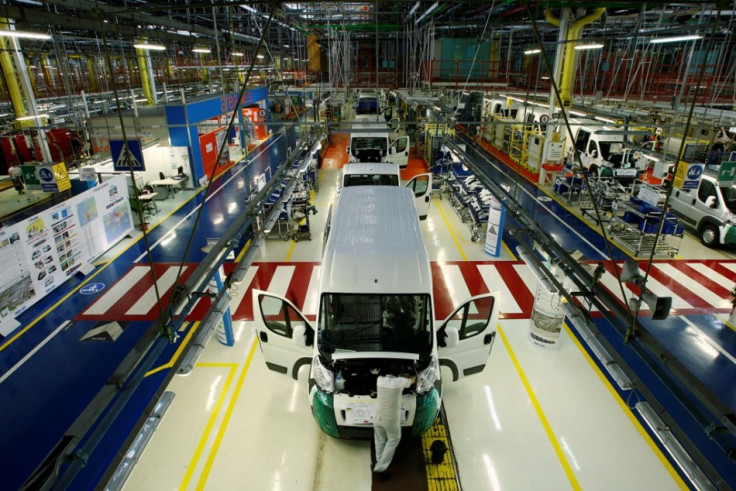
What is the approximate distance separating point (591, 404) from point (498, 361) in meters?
1.45

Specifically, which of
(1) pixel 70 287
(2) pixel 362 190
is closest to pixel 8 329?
(1) pixel 70 287

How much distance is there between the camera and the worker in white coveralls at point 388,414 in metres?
4.34

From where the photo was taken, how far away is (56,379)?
21.4 feet

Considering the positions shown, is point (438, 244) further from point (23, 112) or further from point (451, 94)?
point (23, 112)

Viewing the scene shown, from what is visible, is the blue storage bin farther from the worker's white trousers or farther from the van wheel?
the worker's white trousers

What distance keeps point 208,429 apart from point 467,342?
148 inches

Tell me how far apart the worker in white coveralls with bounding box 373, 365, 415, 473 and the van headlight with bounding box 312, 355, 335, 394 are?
0.61m

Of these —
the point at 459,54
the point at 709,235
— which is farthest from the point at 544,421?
the point at 459,54

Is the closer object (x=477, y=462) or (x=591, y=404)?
(x=477, y=462)

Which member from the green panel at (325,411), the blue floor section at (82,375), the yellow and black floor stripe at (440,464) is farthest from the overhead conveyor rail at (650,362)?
the blue floor section at (82,375)

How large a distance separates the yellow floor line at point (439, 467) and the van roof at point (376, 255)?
2.04 m

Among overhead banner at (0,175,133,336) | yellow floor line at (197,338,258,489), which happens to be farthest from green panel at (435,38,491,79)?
yellow floor line at (197,338,258,489)

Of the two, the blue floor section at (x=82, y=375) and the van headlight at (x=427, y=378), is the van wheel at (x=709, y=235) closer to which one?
the blue floor section at (x=82, y=375)

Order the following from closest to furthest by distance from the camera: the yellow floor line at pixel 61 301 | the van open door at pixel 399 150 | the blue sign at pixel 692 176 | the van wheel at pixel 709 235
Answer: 1. the yellow floor line at pixel 61 301
2. the blue sign at pixel 692 176
3. the van wheel at pixel 709 235
4. the van open door at pixel 399 150
